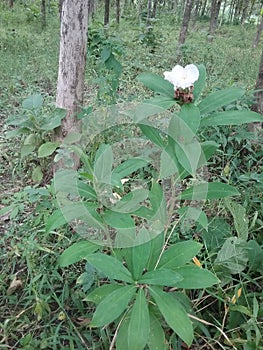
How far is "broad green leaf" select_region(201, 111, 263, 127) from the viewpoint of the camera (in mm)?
1124

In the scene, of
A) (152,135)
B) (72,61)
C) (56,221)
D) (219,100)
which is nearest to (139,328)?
(56,221)

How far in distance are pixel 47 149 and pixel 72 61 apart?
0.65 meters

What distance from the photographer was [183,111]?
3.62ft

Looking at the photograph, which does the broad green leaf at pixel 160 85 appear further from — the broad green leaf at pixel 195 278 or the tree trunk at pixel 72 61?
the tree trunk at pixel 72 61

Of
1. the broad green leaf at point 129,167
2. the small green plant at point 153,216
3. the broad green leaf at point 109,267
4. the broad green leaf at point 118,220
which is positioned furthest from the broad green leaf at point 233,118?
the broad green leaf at point 109,267

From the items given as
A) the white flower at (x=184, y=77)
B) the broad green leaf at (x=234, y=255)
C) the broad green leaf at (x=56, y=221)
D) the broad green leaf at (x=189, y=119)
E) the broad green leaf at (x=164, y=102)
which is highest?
the white flower at (x=184, y=77)

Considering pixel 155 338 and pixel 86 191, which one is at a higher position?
pixel 86 191

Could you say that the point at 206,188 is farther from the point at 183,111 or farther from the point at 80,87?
the point at 80,87

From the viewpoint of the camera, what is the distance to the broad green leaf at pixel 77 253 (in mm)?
1146

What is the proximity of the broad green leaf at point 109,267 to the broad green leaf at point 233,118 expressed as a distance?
50 cm

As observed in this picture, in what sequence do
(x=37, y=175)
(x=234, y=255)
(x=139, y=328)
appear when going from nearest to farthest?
(x=139, y=328) → (x=234, y=255) → (x=37, y=175)

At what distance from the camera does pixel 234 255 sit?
1.62m

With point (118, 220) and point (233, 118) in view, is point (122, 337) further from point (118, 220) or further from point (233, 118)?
point (233, 118)

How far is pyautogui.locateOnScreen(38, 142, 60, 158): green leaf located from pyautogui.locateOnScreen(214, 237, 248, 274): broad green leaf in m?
1.47
